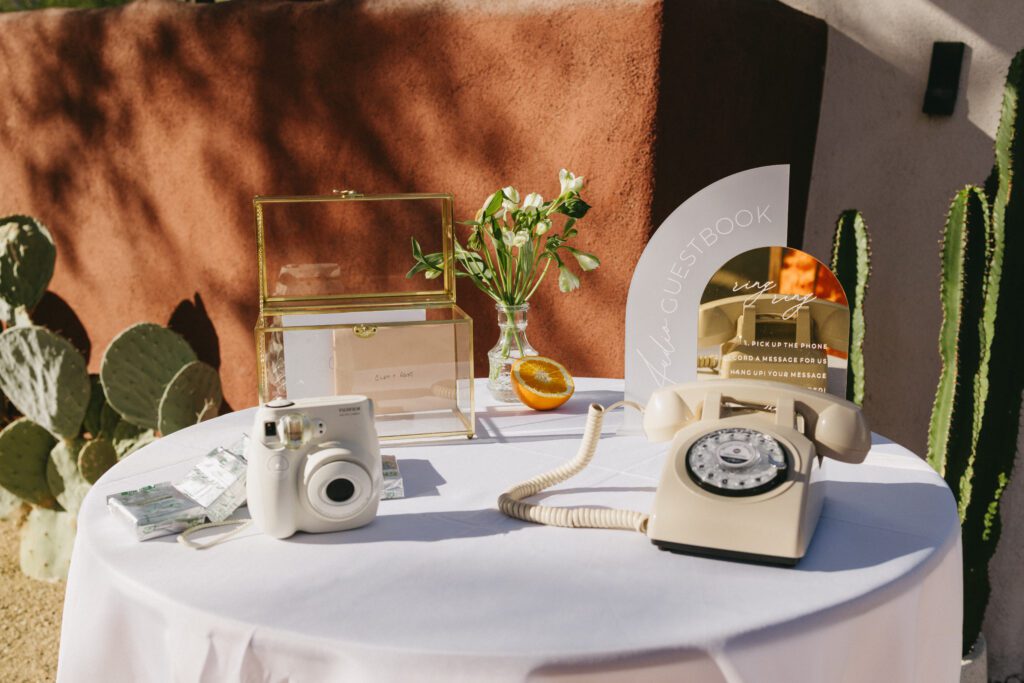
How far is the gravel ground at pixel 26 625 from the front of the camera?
2488 mm

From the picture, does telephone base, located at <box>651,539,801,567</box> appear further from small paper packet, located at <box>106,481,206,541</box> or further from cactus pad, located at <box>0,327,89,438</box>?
cactus pad, located at <box>0,327,89,438</box>

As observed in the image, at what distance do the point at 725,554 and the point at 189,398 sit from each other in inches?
87.5

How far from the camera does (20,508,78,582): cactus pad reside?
2.92 metres

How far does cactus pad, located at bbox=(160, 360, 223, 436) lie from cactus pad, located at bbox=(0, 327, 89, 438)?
0.34 meters

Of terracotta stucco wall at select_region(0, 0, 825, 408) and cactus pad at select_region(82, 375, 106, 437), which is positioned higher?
terracotta stucco wall at select_region(0, 0, 825, 408)

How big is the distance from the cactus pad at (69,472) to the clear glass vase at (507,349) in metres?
1.87

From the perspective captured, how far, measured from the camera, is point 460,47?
8.13 ft

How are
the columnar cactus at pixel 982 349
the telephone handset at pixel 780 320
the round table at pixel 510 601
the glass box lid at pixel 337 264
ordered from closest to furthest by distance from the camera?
the round table at pixel 510 601 < the telephone handset at pixel 780 320 < the glass box lid at pixel 337 264 < the columnar cactus at pixel 982 349

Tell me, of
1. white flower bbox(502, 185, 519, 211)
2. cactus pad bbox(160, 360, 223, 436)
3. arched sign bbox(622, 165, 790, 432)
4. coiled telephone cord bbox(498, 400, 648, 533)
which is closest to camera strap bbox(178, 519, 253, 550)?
coiled telephone cord bbox(498, 400, 648, 533)

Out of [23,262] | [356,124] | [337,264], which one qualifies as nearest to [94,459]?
[23,262]

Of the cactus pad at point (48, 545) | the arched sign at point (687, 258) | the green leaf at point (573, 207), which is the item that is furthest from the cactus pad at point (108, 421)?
the arched sign at point (687, 258)

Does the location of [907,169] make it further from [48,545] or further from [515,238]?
[48,545]

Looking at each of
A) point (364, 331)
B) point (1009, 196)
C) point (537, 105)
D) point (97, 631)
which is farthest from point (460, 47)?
point (97, 631)

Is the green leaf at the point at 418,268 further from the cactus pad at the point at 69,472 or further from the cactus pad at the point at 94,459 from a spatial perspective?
the cactus pad at the point at 69,472
